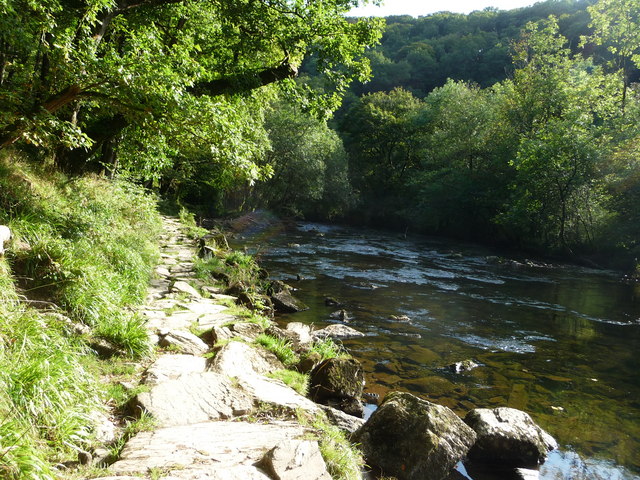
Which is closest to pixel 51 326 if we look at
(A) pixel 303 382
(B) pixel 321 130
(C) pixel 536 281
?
(A) pixel 303 382

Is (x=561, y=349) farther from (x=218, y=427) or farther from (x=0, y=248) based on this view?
(x=0, y=248)

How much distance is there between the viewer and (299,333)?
8.25 metres

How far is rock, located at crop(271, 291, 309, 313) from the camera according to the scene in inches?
428

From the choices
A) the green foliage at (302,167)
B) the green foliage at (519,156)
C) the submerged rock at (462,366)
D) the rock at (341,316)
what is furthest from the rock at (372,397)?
the green foliage at (302,167)

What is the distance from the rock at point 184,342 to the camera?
5352 mm

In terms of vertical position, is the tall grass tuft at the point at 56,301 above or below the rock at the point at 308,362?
above

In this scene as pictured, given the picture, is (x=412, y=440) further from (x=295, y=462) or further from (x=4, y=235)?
(x=4, y=235)

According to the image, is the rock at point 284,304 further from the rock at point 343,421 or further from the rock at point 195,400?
the rock at point 195,400

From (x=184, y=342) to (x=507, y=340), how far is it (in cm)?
775

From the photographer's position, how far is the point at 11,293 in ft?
13.8

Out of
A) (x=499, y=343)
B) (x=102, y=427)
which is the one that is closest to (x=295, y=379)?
(x=102, y=427)

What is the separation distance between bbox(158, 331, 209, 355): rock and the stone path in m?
0.01

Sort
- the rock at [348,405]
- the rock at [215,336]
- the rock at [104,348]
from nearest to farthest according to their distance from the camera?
the rock at [104,348] < the rock at [348,405] < the rock at [215,336]

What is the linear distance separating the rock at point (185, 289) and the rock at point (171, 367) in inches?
119
